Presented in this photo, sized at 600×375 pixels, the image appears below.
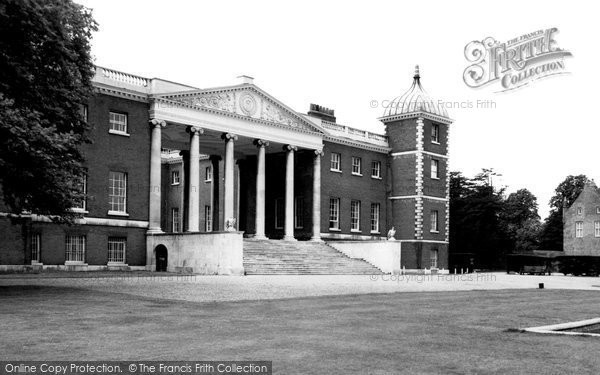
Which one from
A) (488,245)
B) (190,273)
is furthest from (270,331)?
(488,245)

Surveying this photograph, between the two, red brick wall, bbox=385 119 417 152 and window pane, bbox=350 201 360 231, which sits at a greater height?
red brick wall, bbox=385 119 417 152

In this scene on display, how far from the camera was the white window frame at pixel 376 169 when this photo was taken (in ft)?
199

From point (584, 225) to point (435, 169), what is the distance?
42.5 m

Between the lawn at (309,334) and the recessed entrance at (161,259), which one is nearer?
the lawn at (309,334)

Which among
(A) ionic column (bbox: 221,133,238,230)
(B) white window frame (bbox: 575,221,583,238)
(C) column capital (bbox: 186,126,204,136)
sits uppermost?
(C) column capital (bbox: 186,126,204,136)

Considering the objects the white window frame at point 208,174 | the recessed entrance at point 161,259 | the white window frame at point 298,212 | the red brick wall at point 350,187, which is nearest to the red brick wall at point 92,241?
the recessed entrance at point 161,259

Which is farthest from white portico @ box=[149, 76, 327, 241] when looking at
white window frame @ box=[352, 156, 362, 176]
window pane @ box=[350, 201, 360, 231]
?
white window frame @ box=[352, 156, 362, 176]

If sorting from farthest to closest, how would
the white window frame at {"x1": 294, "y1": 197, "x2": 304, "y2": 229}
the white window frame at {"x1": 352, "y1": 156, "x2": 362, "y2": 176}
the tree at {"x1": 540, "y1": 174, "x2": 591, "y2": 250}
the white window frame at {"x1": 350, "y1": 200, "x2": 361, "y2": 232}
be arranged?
the tree at {"x1": 540, "y1": 174, "x2": 591, "y2": 250}, the white window frame at {"x1": 352, "y1": 156, "x2": 362, "y2": 176}, the white window frame at {"x1": 350, "y1": 200, "x2": 361, "y2": 232}, the white window frame at {"x1": 294, "y1": 197, "x2": 304, "y2": 229}

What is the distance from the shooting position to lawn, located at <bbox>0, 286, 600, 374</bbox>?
9609mm

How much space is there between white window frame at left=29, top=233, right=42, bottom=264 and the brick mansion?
11cm

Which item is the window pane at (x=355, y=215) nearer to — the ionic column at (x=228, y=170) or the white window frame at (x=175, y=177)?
the ionic column at (x=228, y=170)

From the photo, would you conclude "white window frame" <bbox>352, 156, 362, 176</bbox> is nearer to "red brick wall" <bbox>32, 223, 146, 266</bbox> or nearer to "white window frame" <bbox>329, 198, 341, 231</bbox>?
"white window frame" <bbox>329, 198, 341, 231</bbox>

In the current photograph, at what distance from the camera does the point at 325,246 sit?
52.4 m

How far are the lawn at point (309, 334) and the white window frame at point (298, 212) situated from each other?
118ft
